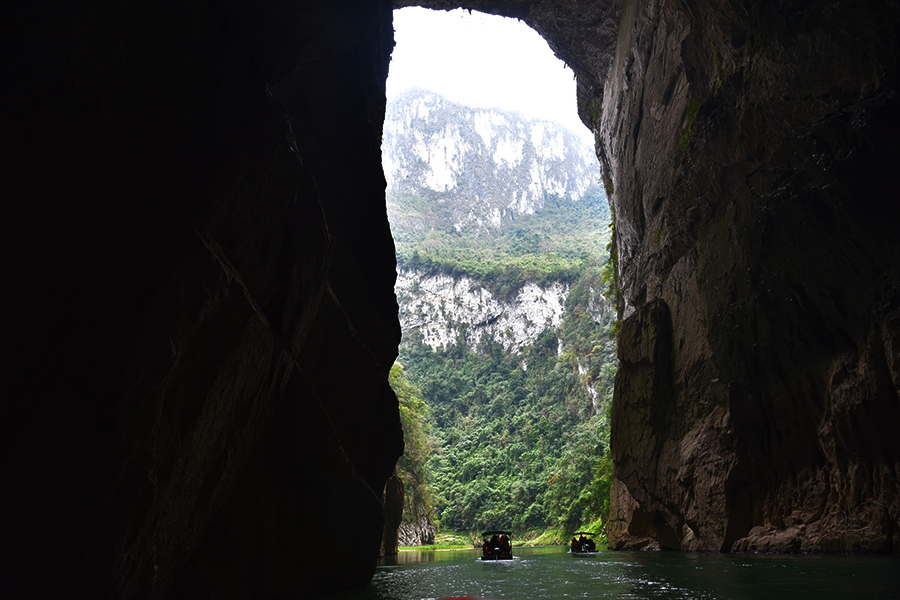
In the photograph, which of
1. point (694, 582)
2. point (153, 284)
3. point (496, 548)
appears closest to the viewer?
point (153, 284)

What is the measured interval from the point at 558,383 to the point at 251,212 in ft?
256

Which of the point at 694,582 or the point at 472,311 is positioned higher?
the point at 472,311

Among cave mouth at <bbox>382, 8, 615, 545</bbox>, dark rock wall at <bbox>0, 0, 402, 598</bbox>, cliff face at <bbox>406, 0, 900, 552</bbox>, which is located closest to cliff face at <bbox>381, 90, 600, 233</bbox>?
cave mouth at <bbox>382, 8, 615, 545</bbox>

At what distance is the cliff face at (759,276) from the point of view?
1060 cm

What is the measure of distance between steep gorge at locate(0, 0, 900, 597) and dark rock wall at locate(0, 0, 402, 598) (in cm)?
3

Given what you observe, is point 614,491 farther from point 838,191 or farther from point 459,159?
point 459,159

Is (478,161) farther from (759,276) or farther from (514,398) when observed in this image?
(759,276)

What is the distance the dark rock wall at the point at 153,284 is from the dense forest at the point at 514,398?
25.3 meters

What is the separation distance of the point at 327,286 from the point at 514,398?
3107 inches

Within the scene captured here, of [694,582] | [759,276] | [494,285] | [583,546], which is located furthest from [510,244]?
[694,582]

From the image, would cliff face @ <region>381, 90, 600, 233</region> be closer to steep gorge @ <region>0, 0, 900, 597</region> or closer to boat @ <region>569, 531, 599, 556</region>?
boat @ <region>569, 531, 599, 556</region>

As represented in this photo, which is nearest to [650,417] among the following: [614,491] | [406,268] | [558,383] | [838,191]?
[614,491]

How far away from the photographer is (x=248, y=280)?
6.43 metres

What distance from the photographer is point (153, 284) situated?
479cm
